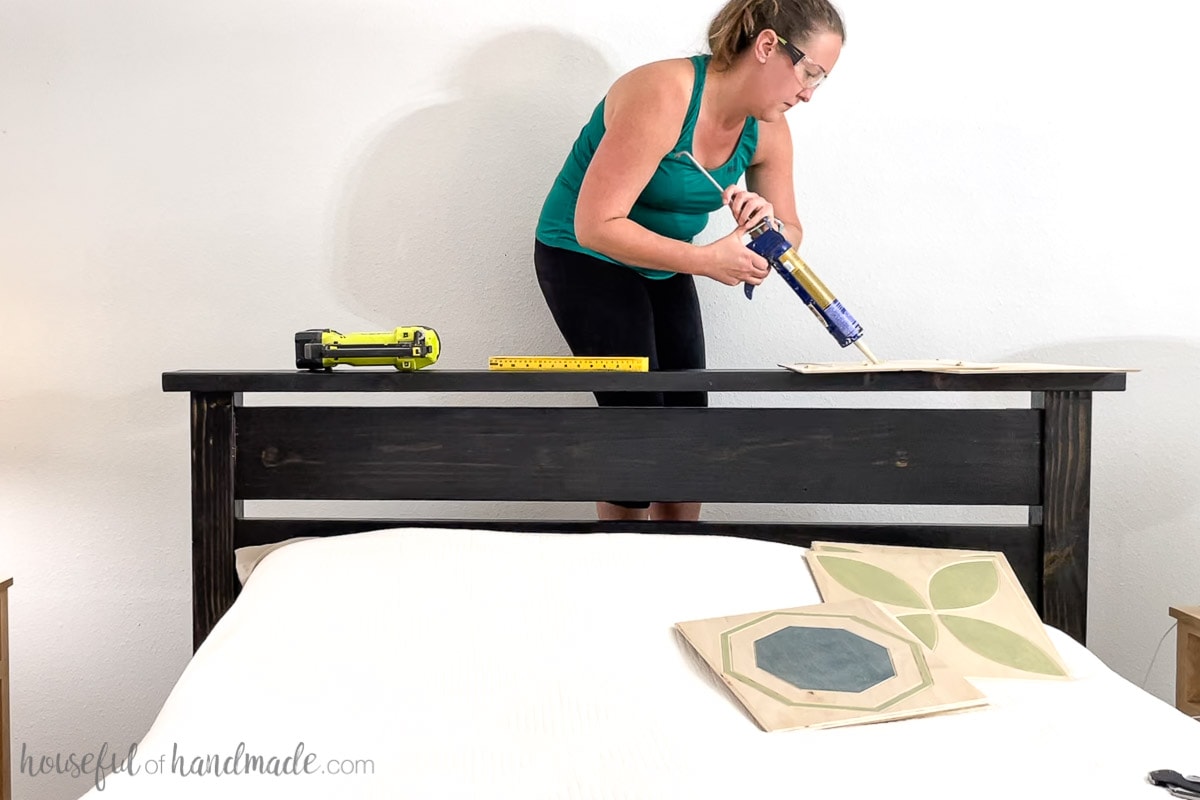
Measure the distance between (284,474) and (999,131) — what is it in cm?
139

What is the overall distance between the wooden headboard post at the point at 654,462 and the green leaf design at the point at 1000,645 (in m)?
0.20

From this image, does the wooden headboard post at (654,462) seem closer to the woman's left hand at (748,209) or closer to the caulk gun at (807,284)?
the caulk gun at (807,284)

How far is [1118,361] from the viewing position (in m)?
1.76

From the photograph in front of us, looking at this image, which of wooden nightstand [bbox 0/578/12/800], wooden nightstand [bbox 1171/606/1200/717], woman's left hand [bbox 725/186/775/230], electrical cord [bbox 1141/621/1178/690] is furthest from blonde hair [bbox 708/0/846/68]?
wooden nightstand [bbox 0/578/12/800]

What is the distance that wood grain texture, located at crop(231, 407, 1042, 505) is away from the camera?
51.9 inches

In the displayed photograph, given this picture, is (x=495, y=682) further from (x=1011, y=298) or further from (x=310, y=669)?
(x=1011, y=298)

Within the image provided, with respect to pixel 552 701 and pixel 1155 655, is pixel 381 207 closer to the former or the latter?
pixel 552 701

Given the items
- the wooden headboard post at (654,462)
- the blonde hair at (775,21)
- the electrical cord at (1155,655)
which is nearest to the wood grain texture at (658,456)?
the wooden headboard post at (654,462)

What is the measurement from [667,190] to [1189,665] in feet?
3.59

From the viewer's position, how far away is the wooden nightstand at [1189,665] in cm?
143

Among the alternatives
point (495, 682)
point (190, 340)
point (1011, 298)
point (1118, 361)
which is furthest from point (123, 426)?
point (1118, 361)

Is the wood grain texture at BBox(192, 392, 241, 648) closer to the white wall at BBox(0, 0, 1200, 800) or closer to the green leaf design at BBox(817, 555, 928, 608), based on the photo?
the white wall at BBox(0, 0, 1200, 800)

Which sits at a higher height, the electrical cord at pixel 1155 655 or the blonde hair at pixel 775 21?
the blonde hair at pixel 775 21

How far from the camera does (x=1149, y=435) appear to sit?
176 cm
